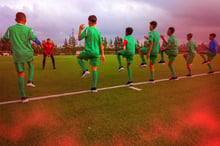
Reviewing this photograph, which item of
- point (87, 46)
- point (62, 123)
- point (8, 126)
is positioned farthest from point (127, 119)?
point (87, 46)

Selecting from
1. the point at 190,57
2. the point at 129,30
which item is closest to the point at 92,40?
the point at 129,30

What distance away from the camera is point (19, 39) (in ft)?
12.5

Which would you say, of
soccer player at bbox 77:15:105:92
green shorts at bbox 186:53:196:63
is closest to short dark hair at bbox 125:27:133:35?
soccer player at bbox 77:15:105:92

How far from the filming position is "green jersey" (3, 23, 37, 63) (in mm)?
3771

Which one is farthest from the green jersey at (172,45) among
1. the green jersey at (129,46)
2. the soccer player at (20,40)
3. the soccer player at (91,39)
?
the soccer player at (20,40)

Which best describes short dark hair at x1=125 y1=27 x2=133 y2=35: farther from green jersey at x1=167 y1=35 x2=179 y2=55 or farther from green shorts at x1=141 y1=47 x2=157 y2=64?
green jersey at x1=167 y1=35 x2=179 y2=55

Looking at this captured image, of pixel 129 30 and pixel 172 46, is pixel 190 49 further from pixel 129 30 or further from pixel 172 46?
pixel 129 30

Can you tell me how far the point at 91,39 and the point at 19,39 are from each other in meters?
1.84

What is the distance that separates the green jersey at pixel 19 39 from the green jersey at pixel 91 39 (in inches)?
55.3

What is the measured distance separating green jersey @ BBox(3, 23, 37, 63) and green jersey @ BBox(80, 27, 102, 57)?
1.41 meters

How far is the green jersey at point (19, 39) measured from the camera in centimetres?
377

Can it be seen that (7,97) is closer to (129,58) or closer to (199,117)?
(129,58)

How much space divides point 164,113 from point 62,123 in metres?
2.02

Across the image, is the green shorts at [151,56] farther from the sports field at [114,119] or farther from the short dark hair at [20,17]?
the short dark hair at [20,17]
